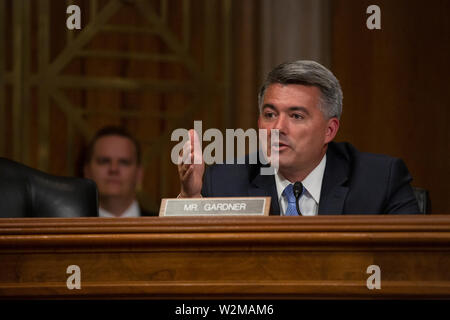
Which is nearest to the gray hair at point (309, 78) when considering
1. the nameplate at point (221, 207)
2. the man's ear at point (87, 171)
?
the nameplate at point (221, 207)

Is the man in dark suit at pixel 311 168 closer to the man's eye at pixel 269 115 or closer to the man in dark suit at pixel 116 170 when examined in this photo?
the man's eye at pixel 269 115

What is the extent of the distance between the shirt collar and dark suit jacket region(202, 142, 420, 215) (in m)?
0.02

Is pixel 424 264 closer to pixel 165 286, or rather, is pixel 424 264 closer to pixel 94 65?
pixel 165 286

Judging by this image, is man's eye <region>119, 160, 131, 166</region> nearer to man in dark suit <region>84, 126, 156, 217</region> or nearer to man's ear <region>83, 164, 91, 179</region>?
man in dark suit <region>84, 126, 156, 217</region>

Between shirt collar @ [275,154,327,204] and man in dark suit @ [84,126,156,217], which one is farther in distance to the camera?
man in dark suit @ [84,126,156,217]

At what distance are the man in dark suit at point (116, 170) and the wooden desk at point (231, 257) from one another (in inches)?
91.3

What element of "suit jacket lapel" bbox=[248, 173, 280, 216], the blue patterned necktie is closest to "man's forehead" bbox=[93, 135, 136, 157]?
"suit jacket lapel" bbox=[248, 173, 280, 216]

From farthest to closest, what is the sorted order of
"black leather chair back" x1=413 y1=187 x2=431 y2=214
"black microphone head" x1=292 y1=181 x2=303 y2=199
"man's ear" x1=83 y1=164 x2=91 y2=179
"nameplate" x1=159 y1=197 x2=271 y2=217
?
"man's ear" x1=83 y1=164 x2=91 y2=179, "black leather chair back" x1=413 y1=187 x2=431 y2=214, "black microphone head" x1=292 y1=181 x2=303 y2=199, "nameplate" x1=159 y1=197 x2=271 y2=217

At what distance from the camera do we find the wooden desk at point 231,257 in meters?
1.32

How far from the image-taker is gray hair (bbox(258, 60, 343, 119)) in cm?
210

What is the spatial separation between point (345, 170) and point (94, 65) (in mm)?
2868

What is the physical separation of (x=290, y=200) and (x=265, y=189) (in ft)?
0.38
